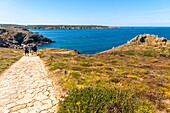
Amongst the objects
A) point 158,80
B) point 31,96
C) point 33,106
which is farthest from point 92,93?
point 158,80

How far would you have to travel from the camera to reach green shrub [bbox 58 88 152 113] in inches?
258

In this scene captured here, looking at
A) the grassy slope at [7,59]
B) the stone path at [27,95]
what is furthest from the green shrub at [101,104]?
the grassy slope at [7,59]

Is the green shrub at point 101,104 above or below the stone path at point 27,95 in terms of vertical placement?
above

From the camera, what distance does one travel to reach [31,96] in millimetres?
8844

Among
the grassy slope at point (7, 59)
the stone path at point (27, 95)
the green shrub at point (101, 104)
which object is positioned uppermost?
the green shrub at point (101, 104)

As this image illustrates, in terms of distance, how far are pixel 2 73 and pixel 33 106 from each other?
319 inches

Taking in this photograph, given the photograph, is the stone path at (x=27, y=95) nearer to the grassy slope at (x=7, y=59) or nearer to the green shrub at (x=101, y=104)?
the green shrub at (x=101, y=104)

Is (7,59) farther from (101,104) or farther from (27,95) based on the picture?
(101,104)

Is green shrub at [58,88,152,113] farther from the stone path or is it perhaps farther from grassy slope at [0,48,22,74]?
grassy slope at [0,48,22,74]

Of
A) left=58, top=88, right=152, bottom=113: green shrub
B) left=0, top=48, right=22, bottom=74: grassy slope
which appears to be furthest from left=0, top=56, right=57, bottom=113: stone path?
left=0, top=48, right=22, bottom=74: grassy slope

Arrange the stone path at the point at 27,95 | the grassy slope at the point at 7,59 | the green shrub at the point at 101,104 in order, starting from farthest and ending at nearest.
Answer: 1. the grassy slope at the point at 7,59
2. the stone path at the point at 27,95
3. the green shrub at the point at 101,104

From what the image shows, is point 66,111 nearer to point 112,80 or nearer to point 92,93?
point 92,93

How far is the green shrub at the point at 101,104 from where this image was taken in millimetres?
6544

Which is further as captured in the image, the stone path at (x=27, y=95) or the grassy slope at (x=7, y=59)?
the grassy slope at (x=7, y=59)
